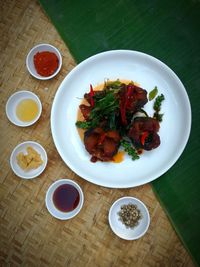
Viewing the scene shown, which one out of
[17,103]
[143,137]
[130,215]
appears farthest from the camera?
[17,103]

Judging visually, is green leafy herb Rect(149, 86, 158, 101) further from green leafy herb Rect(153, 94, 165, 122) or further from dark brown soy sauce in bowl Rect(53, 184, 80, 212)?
dark brown soy sauce in bowl Rect(53, 184, 80, 212)

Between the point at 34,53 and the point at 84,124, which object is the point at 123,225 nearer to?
the point at 84,124

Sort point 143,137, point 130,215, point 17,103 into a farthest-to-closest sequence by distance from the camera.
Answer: point 17,103 < point 130,215 < point 143,137

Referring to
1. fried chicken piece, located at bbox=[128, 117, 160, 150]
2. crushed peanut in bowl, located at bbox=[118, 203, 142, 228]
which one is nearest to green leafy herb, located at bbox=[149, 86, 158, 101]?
fried chicken piece, located at bbox=[128, 117, 160, 150]

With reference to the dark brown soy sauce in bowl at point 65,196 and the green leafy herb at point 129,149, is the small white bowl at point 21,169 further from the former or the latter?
the green leafy herb at point 129,149

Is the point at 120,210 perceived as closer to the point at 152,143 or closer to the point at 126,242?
the point at 126,242

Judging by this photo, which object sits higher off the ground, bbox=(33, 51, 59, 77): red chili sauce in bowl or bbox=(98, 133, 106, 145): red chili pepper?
bbox=(33, 51, 59, 77): red chili sauce in bowl

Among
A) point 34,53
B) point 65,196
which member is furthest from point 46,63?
point 65,196
